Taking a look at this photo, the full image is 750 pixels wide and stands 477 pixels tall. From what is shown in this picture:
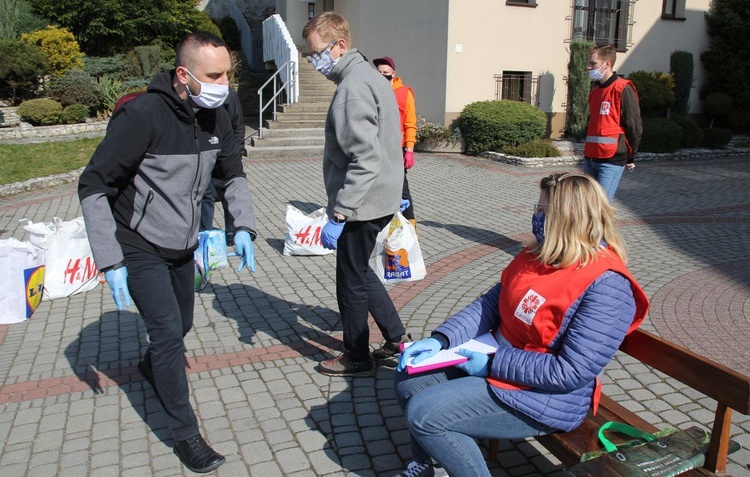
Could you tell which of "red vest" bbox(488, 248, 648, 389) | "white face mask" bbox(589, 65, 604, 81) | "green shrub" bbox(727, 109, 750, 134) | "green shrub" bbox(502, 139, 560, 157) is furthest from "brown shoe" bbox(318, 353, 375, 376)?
"green shrub" bbox(727, 109, 750, 134)

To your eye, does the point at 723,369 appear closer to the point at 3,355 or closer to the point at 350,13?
the point at 3,355

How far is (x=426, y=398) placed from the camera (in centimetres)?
267

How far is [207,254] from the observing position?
4.23 m

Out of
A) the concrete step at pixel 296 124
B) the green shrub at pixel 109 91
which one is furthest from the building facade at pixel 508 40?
the green shrub at pixel 109 91

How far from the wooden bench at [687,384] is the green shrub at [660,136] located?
1346 centimetres

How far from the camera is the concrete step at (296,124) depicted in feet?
49.3

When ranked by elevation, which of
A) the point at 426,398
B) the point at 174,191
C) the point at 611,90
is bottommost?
the point at 426,398

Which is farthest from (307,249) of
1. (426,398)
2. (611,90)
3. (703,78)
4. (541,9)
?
(703,78)

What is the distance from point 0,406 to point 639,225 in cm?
733

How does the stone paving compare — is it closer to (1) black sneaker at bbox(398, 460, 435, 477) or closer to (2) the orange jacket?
(1) black sneaker at bbox(398, 460, 435, 477)

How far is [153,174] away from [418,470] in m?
1.85

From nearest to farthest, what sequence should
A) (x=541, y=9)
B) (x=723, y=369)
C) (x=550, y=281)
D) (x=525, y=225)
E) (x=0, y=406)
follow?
(x=723, y=369) < (x=550, y=281) < (x=0, y=406) < (x=525, y=225) < (x=541, y=9)

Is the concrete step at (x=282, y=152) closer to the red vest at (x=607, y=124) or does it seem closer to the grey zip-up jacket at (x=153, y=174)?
the red vest at (x=607, y=124)

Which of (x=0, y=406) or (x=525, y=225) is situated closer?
(x=0, y=406)
